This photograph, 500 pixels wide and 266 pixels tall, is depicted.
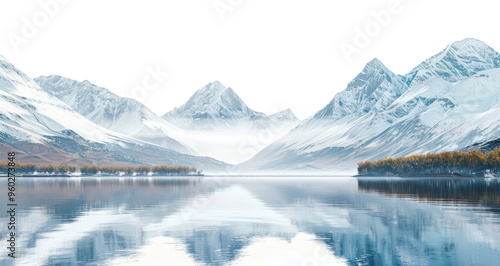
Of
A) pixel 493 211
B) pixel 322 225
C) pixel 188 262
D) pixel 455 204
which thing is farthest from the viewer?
pixel 455 204

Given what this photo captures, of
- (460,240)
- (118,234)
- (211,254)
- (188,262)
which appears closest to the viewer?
(188,262)

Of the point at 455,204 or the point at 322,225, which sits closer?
the point at 322,225

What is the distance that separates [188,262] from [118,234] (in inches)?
794

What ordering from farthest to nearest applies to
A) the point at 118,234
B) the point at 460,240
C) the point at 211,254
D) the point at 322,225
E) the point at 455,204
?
the point at 455,204
the point at 322,225
the point at 118,234
the point at 460,240
the point at 211,254

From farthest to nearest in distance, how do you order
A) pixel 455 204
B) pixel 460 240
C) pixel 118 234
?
pixel 455 204 < pixel 118 234 < pixel 460 240

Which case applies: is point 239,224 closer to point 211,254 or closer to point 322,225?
point 322,225

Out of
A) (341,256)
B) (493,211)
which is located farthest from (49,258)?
(493,211)

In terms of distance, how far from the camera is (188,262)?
4847 cm

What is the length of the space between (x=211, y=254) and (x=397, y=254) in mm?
18243

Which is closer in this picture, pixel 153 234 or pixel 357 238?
pixel 357 238

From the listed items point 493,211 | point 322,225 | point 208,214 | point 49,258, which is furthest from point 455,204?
point 49,258

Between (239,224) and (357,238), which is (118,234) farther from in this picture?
(357,238)

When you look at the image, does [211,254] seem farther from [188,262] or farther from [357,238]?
[357,238]

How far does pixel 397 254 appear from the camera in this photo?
51.1 metres
